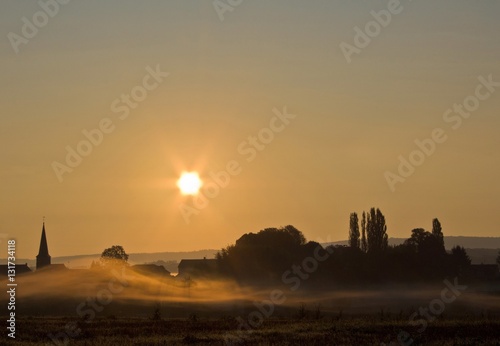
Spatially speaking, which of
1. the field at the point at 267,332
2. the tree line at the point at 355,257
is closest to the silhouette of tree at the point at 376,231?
the tree line at the point at 355,257

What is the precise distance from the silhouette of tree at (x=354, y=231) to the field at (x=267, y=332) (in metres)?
101

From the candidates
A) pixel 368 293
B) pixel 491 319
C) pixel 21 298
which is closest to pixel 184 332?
pixel 491 319

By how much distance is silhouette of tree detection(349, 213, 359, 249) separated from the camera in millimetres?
173125

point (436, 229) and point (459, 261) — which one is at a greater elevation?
point (436, 229)

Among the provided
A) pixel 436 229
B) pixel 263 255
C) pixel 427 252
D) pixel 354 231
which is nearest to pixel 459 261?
pixel 427 252

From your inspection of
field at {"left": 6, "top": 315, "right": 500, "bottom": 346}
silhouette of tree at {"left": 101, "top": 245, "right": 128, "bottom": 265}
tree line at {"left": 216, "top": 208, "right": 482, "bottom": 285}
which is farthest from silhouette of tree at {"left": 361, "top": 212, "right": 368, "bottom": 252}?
field at {"left": 6, "top": 315, "right": 500, "bottom": 346}

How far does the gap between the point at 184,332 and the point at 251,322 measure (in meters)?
10.5

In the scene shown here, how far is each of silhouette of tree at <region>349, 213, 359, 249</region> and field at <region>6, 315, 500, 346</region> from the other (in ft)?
332

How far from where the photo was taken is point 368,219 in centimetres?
17225

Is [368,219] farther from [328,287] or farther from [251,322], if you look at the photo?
[251,322]

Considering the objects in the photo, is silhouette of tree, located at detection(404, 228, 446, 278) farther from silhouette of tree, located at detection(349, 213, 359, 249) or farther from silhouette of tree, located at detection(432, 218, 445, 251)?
A: silhouette of tree, located at detection(349, 213, 359, 249)

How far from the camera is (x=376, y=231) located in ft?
558

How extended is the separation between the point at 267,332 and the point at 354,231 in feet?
382

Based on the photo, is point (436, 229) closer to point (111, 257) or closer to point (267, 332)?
point (111, 257)
